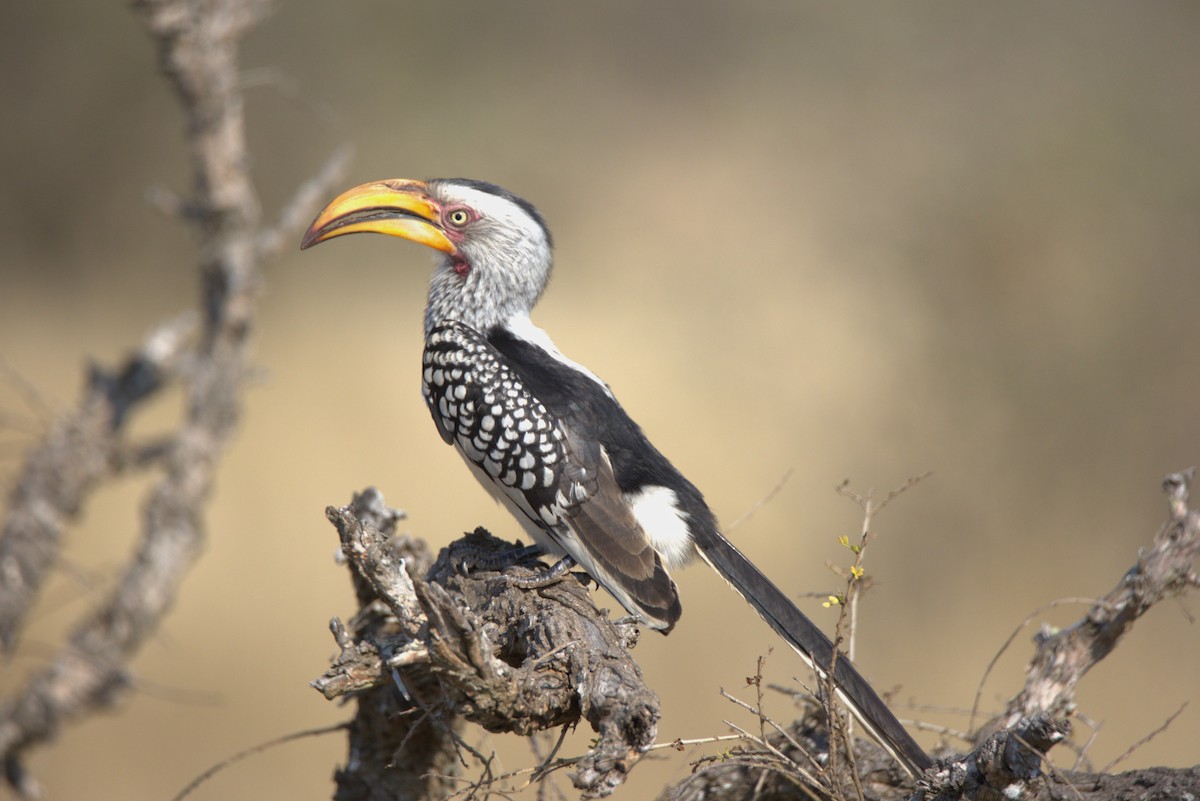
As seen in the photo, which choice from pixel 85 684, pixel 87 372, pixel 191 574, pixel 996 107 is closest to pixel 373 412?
pixel 191 574

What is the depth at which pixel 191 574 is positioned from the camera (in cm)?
814

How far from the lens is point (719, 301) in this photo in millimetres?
9156

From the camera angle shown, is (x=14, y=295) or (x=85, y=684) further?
(x=14, y=295)

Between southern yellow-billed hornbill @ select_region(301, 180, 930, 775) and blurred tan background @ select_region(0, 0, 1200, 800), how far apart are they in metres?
4.37

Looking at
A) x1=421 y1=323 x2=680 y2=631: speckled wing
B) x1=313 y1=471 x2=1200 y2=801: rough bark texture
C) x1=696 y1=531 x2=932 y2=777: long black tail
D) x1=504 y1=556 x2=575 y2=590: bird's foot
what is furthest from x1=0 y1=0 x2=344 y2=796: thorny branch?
x1=696 y1=531 x2=932 y2=777: long black tail

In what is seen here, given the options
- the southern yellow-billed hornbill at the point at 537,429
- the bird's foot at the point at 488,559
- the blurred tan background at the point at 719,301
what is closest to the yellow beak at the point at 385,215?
the southern yellow-billed hornbill at the point at 537,429

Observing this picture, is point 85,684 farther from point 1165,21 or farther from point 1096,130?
point 1165,21

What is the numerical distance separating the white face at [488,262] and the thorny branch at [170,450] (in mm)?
908

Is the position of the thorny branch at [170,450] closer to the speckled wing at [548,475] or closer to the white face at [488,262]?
the white face at [488,262]

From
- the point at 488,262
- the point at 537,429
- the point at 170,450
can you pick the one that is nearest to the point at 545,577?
the point at 537,429

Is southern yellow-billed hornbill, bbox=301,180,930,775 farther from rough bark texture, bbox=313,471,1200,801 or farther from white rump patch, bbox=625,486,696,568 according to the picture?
rough bark texture, bbox=313,471,1200,801

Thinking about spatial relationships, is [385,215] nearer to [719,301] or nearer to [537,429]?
[537,429]

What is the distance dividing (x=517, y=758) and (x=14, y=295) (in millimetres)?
5175

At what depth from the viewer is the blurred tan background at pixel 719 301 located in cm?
823
